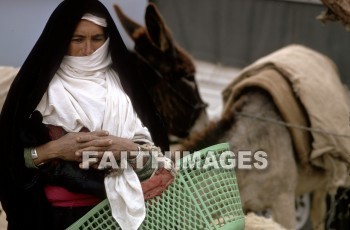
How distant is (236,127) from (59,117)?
118 inches

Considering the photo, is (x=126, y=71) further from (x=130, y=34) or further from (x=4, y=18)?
(x=130, y=34)

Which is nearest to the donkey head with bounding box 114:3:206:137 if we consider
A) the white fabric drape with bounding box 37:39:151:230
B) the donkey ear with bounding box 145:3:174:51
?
the donkey ear with bounding box 145:3:174:51

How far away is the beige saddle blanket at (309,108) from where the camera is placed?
5969 millimetres

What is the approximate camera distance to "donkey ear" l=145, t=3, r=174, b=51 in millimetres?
5902

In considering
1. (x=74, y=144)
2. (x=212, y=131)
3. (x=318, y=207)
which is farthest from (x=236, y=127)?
(x=74, y=144)

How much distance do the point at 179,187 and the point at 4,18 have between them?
7.80ft

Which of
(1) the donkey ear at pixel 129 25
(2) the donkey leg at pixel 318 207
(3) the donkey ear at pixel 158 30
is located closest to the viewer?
(3) the donkey ear at pixel 158 30

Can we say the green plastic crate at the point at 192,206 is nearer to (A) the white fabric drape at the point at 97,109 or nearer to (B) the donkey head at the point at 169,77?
(A) the white fabric drape at the point at 97,109

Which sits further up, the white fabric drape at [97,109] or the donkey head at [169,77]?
the white fabric drape at [97,109]

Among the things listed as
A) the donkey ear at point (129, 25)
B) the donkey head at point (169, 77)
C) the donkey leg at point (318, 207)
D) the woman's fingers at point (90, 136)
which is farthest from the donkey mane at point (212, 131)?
the woman's fingers at point (90, 136)

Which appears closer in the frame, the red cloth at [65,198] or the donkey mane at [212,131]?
the red cloth at [65,198]

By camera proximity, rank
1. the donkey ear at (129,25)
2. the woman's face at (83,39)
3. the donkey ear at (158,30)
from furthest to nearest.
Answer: the donkey ear at (129,25) < the donkey ear at (158,30) < the woman's face at (83,39)

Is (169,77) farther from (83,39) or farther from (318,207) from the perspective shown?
(83,39)

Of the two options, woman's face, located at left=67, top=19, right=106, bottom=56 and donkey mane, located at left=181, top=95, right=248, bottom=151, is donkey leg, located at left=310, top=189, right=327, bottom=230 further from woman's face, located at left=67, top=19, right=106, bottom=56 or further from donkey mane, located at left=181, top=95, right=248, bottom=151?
woman's face, located at left=67, top=19, right=106, bottom=56
